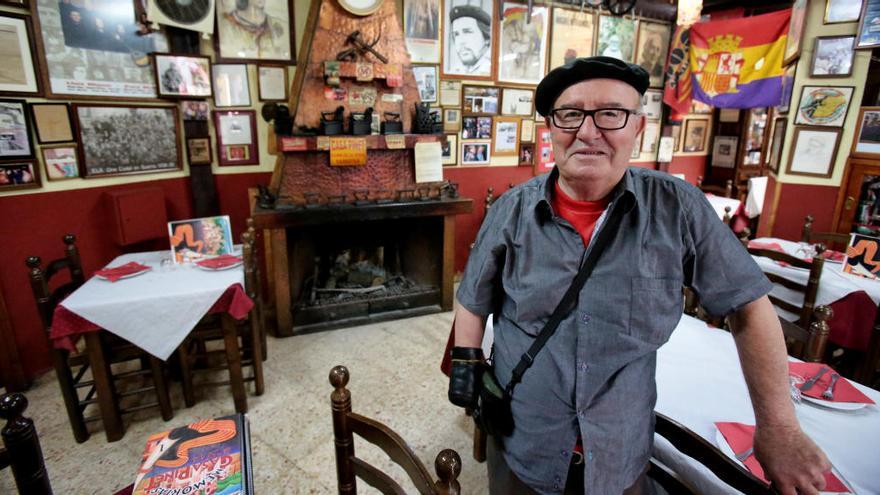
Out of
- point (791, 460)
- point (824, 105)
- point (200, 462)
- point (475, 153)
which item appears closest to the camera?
point (791, 460)

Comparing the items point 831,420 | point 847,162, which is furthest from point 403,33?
point 847,162

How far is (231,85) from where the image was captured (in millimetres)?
3838

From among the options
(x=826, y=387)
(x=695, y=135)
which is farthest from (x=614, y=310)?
(x=695, y=135)

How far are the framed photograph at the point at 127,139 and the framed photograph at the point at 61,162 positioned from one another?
53 mm

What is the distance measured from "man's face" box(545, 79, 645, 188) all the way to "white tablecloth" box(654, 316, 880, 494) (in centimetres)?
84

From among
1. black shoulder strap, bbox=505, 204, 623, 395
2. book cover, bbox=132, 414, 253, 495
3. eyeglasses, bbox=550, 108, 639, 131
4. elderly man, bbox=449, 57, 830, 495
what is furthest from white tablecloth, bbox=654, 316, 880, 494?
book cover, bbox=132, 414, 253, 495

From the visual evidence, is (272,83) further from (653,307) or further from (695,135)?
(695,135)

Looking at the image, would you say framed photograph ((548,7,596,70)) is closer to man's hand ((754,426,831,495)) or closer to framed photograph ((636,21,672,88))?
framed photograph ((636,21,672,88))

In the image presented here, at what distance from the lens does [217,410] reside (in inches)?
112

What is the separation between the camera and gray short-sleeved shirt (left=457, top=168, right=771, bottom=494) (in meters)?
1.13

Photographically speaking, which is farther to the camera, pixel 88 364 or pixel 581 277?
pixel 88 364

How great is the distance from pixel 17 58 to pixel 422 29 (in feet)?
9.98

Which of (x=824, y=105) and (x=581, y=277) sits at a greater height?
(x=824, y=105)

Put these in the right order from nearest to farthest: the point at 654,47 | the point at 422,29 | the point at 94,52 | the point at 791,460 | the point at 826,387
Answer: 1. the point at 791,460
2. the point at 826,387
3. the point at 94,52
4. the point at 422,29
5. the point at 654,47
